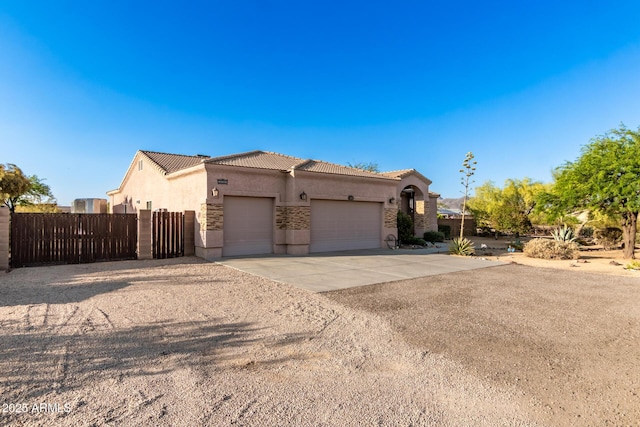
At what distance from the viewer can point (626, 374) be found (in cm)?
388

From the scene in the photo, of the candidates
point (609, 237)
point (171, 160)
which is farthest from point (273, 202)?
point (609, 237)

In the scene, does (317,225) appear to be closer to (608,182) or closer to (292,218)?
(292,218)

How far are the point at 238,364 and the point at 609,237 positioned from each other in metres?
26.0

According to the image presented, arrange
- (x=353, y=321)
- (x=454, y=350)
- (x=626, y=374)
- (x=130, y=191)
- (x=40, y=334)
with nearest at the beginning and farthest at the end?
(x=626, y=374) → (x=454, y=350) → (x=40, y=334) → (x=353, y=321) → (x=130, y=191)

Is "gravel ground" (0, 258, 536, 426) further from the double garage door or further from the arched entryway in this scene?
the arched entryway

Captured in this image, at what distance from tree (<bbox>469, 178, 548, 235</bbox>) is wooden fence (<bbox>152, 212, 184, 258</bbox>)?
23.7 m

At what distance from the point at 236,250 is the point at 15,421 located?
10899 mm

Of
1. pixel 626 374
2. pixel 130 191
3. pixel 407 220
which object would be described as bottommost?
pixel 626 374

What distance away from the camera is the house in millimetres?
13023

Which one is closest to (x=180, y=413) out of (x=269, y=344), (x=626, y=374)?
(x=269, y=344)

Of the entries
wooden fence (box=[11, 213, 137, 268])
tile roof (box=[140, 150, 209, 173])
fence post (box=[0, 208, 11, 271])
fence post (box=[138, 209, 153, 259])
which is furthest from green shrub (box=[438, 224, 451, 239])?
fence post (box=[0, 208, 11, 271])

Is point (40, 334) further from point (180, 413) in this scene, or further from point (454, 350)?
point (454, 350)

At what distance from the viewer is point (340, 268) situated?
36.1ft

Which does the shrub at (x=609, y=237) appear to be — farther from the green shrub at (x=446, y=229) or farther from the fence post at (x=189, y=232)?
the fence post at (x=189, y=232)
